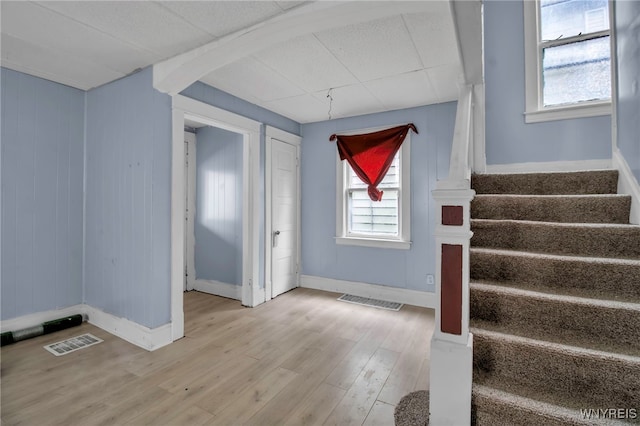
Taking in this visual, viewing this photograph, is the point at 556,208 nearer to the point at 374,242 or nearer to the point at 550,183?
the point at 550,183

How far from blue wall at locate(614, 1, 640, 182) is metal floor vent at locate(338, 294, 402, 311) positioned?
8.22 ft

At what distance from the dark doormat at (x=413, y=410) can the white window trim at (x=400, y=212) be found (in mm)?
2048

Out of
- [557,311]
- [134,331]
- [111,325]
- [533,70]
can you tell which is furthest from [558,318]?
[111,325]

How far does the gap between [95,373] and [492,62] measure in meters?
4.88

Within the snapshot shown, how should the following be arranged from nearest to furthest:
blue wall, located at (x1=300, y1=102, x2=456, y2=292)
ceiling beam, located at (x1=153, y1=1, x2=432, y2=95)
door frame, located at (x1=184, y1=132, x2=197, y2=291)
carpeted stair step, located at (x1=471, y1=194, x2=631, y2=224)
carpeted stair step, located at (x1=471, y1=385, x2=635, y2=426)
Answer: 1. carpeted stair step, located at (x1=471, y1=385, x2=635, y2=426)
2. ceiling beam, located at (x1=153, y1=1, x2=432, y2=95)
3. carpeted stair step, located at (x1=471, y1=194, x2=631, y2=224)
4. blue wall, located at (x1=300, y1=102, x2=456, y2=292)
5. door frame, located at (x1=184, y1=132, x2=197, y2=291)

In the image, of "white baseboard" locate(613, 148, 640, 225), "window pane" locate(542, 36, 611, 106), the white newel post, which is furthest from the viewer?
"window pane" locate(542, 36, 611, 106)

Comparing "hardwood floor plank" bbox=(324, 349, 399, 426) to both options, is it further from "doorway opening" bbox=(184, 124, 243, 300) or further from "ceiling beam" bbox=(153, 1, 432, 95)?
"ceiling beam" bbox=(153, 1, 432, 95)

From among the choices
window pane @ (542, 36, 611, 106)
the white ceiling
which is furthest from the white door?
window pane @ (542, 36, 611, 106)

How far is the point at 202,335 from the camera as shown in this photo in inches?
112

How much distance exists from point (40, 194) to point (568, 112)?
5419 mm

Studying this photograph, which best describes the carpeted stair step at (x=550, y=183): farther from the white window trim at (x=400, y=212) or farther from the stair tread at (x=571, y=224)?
the white window trim at (x=400, y=212)

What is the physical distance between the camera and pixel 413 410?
5.86 ft

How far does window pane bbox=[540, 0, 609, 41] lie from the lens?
2994 mm

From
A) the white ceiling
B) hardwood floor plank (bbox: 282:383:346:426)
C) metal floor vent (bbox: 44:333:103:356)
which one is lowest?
hardwood floor plank (bbox: 282:383:346:426)
